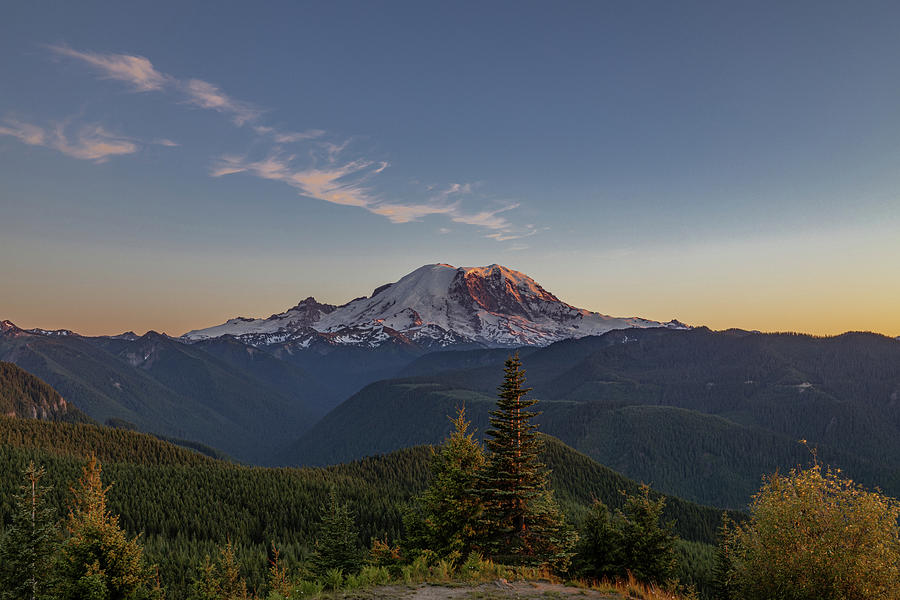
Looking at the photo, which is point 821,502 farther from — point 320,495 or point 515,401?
point 320,495

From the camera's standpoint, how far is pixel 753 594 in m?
34.2

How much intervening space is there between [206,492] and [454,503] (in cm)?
13057

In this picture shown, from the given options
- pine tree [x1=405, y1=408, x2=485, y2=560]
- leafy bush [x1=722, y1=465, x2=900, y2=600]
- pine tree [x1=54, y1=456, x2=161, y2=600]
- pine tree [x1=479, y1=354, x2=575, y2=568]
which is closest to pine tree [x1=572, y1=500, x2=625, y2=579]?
leafy bush [x1=722, y1=465, x2=900, y2=600]

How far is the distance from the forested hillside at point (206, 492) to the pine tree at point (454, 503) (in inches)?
2785

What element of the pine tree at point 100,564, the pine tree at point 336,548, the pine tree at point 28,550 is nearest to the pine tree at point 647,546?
the pine tree at point 336,548

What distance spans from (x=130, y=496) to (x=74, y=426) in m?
85.7

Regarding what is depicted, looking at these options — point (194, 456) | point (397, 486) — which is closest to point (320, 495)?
point (397, 486)

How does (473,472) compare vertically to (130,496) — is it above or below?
above

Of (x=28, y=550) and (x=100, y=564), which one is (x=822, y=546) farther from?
(x=28, y=550)

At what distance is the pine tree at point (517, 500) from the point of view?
32125mm

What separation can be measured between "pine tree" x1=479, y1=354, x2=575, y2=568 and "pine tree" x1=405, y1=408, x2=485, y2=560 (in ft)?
3.04

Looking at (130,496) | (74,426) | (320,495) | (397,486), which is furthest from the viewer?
(74,426)

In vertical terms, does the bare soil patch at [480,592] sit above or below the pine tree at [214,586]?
above

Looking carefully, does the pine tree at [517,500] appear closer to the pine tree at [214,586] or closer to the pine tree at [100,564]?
the pine tree at [214,586]
